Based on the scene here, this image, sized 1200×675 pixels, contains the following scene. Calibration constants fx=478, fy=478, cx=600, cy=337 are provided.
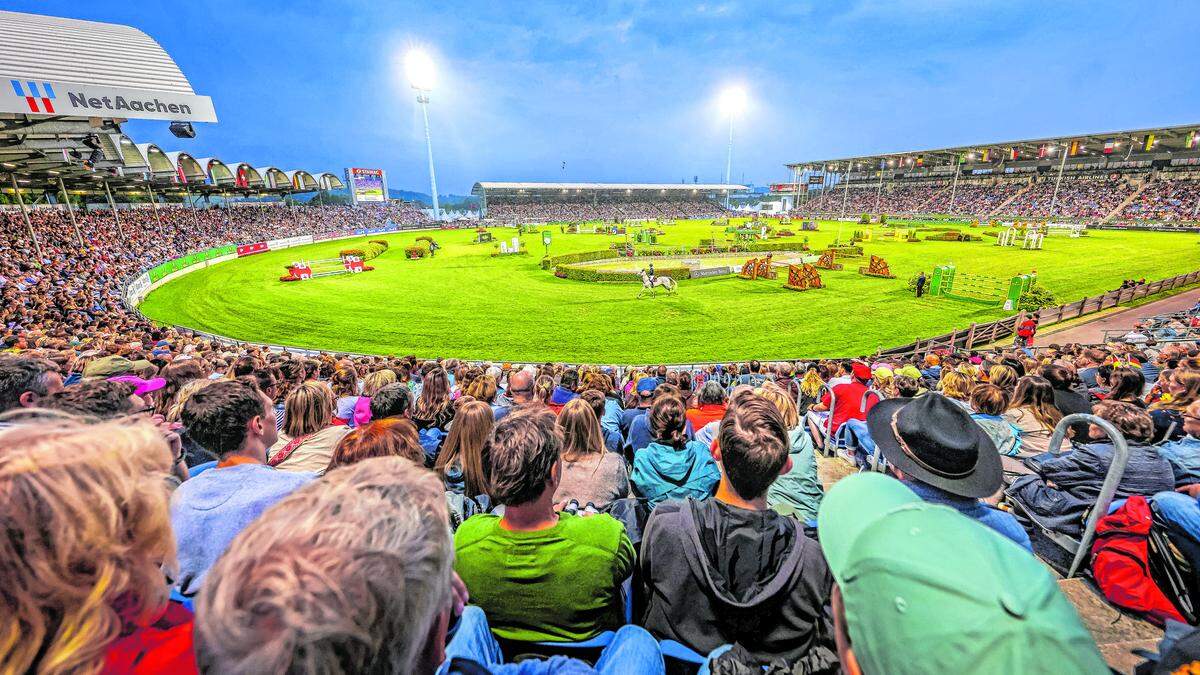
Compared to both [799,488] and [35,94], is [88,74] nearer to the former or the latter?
[35,94]

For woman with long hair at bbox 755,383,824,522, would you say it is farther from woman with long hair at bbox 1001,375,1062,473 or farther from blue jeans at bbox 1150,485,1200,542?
woman with long hair at bbox 1001,375,1062,473

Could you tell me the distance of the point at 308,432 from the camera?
5207mm

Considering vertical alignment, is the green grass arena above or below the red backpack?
below

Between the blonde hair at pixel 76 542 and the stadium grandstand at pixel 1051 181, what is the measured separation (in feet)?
252

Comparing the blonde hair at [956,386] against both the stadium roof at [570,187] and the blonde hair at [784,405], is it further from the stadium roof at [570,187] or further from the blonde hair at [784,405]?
the stadium roof at [570,187]

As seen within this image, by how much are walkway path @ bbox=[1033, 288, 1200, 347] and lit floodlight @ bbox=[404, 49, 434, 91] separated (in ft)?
287

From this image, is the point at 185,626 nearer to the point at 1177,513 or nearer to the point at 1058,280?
the point at 1177,513

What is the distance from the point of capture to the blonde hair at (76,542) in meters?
1.16

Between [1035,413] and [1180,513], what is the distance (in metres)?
3.37

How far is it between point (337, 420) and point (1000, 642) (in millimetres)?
6873

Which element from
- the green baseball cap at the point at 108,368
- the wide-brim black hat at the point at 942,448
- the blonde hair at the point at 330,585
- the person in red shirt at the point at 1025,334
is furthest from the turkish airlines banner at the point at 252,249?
the person in red shirt at the point at 1025,334

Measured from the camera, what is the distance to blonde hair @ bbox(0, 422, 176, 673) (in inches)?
45.6

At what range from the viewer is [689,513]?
2590 millimetres

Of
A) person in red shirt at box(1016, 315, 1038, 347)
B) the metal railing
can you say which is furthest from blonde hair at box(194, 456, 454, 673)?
person in red shirt at box(1016, 315, 1038, 347)
